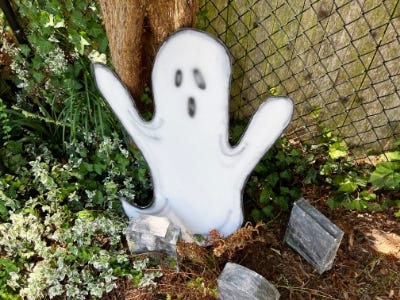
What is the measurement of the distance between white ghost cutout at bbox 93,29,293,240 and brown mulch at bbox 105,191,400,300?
16 cm

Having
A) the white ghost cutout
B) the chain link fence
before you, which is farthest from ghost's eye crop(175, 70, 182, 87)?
the chain link fence

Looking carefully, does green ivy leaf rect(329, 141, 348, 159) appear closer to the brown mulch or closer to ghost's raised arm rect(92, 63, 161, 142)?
the brown mulch

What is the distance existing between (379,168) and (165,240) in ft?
3.97

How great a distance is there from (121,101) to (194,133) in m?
0.41

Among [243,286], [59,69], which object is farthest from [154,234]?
[59,69]

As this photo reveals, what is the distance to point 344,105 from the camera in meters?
2.41

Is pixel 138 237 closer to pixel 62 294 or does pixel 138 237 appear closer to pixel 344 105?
pixel 62 294

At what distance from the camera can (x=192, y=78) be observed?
5.71ft

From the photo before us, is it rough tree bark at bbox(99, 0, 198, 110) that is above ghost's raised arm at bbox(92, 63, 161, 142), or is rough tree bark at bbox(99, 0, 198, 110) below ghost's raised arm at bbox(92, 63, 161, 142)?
above

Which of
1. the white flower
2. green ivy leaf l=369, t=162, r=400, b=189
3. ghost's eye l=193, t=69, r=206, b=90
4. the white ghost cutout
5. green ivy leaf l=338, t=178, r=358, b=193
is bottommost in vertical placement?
green ivy leaf l=338, t=178, r=358, b=193

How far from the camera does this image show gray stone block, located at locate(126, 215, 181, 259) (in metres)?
2.08

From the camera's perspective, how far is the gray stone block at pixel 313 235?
1990 mm

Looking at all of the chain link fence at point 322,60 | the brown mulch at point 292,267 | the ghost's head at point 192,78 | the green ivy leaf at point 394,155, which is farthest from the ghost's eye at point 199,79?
the green ivy leaf at point 394,155

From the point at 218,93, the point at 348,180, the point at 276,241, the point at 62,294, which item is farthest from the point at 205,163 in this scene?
Result: the point at 62,294
